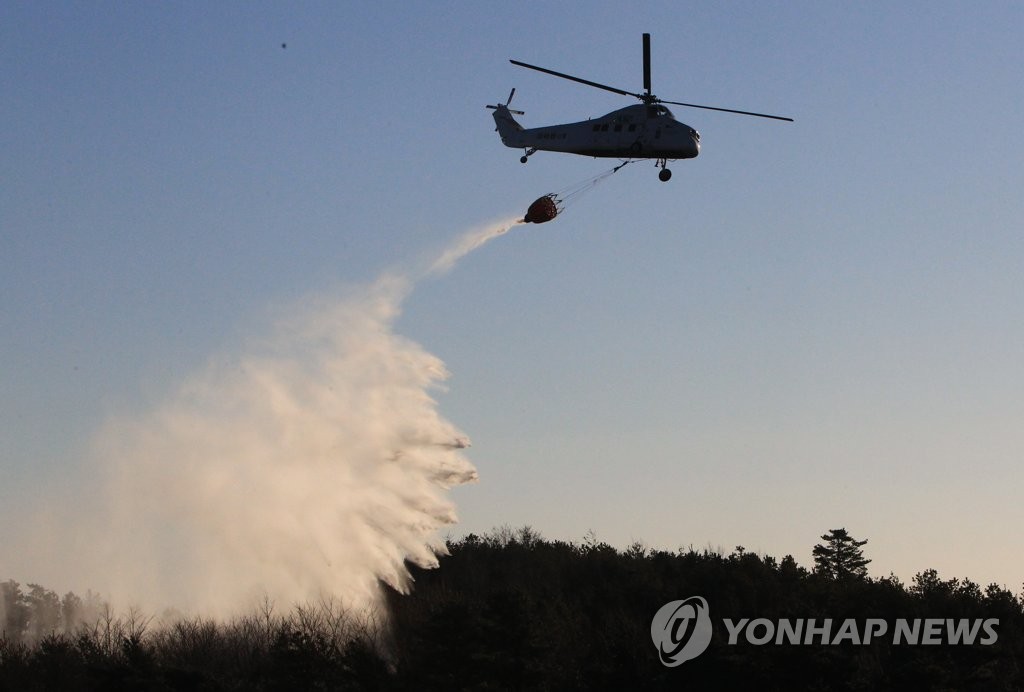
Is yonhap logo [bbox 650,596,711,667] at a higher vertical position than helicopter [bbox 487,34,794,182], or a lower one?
lower

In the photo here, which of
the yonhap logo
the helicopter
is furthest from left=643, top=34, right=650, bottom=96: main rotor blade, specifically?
the yonhap logo

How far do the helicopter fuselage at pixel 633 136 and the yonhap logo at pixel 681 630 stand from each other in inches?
805

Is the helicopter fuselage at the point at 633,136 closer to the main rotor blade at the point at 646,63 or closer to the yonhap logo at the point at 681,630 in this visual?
the main rotor blade at the point at 646,63

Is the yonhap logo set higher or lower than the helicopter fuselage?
lower

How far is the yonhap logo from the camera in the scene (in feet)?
224

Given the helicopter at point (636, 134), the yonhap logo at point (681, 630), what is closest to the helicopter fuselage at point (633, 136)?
the helicopter at point (636, 134)

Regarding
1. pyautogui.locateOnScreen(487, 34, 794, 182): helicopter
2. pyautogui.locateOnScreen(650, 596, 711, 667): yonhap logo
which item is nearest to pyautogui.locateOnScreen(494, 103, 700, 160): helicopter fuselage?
pyautogui.locateOnScreen(487, 34, 794, 182): helicopter

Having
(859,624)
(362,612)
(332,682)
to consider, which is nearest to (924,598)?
(859,624)

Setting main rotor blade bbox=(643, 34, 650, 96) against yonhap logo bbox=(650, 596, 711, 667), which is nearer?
yonhap logo bbox=(650, 596, 711, 667)

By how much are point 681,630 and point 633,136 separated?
2213cm

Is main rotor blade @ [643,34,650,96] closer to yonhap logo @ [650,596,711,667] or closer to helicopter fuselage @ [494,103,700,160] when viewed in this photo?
helicopter fuselage @ [494,103,700,160]

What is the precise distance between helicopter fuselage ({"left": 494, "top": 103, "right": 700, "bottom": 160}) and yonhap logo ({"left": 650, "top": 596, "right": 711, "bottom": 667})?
20447 mm

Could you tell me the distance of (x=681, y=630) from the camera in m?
72.8

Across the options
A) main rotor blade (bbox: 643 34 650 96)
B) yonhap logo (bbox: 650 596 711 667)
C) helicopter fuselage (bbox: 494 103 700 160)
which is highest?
main rotor blade (bbox: 643 34 650 96)
